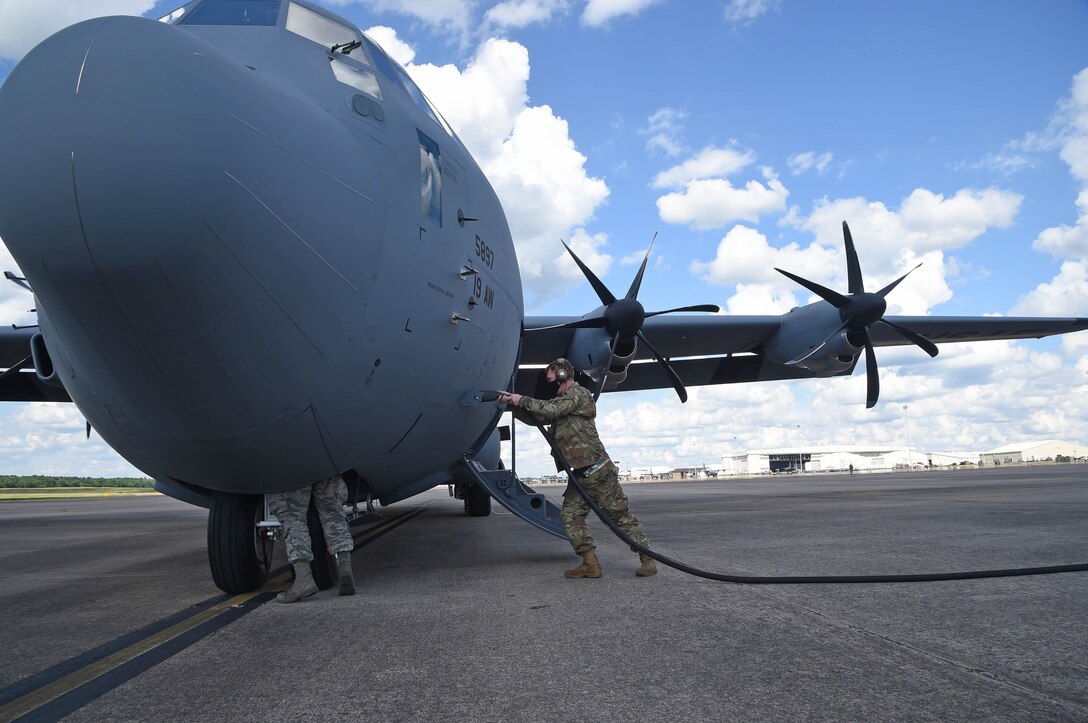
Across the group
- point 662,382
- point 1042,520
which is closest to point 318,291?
point 1042,520

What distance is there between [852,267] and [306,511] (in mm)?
12023

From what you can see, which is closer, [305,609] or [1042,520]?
[305,609]

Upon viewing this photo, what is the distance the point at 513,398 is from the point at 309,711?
351 cm

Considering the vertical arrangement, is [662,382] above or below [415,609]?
above

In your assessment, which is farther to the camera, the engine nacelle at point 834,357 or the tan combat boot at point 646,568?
the engine nacelle at point 834,357

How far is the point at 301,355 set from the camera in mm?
3871

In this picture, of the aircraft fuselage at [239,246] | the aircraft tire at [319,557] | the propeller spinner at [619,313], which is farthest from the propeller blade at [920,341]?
the aircraft tire at [319,557]

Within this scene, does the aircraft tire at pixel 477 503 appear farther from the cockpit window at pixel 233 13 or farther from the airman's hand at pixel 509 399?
the cockpit window at pixel 233 13

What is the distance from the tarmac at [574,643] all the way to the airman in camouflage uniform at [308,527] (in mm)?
158

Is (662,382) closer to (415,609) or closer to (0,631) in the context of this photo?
(415,609)

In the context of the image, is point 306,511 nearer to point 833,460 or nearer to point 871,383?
point 871,383

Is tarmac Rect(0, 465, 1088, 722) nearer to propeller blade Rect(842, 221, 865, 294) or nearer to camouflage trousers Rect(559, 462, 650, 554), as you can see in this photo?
camouflage trousers Rect(559, 462, 650, 554)

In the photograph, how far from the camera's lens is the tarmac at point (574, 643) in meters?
2.54

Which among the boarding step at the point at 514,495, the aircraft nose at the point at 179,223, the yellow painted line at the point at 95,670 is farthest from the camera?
the boarding step at the point at 514,495
